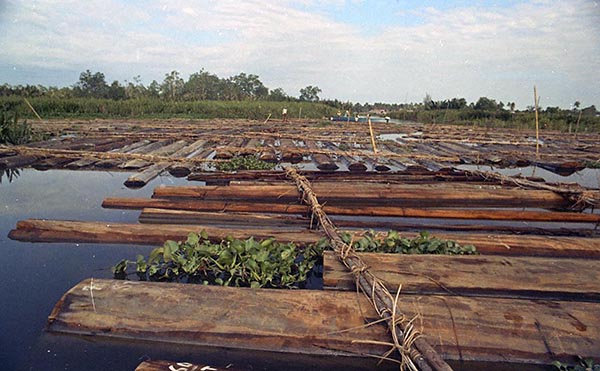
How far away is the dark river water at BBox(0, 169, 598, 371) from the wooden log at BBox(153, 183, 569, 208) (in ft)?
3.04

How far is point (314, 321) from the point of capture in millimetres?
2135

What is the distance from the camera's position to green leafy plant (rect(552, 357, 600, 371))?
1835 mm

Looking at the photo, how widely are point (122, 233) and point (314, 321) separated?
235 centimetres

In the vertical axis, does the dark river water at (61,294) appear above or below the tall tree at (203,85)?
below

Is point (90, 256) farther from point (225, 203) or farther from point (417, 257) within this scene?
point (417, 257)

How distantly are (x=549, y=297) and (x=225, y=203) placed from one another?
135 inches

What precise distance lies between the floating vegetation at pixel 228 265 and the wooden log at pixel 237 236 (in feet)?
1.34

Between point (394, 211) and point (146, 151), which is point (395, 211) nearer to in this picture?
point (394, 211)

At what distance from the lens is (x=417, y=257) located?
286 cm

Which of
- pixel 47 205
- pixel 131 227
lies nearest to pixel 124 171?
pixel 47 205

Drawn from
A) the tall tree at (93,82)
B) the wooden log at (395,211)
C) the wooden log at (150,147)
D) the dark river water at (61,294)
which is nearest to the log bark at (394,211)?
the wooden log at (395,211)

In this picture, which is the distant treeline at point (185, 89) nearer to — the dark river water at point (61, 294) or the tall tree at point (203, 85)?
the tall tree at point (203, 85)

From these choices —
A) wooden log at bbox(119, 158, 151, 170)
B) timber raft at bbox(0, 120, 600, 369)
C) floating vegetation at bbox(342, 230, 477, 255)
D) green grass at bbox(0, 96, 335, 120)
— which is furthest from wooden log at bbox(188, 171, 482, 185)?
green grass at bbox(0, 96, 335, 120)

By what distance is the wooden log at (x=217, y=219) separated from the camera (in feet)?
13.5
